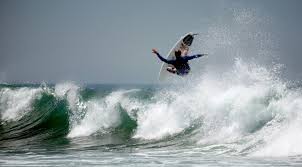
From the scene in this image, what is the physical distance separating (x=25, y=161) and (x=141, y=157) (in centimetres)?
296

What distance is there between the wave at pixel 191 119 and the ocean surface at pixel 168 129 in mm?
35

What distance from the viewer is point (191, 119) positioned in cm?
1769

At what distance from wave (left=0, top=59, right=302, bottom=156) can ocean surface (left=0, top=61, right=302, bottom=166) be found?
4 centimetres

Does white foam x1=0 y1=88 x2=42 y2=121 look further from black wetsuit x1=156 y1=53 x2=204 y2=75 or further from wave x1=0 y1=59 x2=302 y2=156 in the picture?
black wetsuit x1=156 y1=53 x2=204 y2=75

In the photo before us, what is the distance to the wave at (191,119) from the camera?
13516 mm

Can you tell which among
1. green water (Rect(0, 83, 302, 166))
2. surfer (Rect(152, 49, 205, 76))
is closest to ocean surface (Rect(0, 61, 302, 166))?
green water (Rect(0, 83, 302, 166))

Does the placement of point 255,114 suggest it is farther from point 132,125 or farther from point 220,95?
point 132,125

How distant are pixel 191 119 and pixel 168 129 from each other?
3.57 feet

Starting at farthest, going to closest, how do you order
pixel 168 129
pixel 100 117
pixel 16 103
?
pixel 16 103, pixel 100 117, pixel 168 129

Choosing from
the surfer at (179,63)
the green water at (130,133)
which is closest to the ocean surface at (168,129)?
the green water at (130,133)

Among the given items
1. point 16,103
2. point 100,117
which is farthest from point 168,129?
point 16,103

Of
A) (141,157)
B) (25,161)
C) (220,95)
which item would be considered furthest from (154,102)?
(25,161)

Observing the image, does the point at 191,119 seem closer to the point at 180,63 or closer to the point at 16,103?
the point at 180,63

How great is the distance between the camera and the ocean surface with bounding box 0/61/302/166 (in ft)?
37.4
